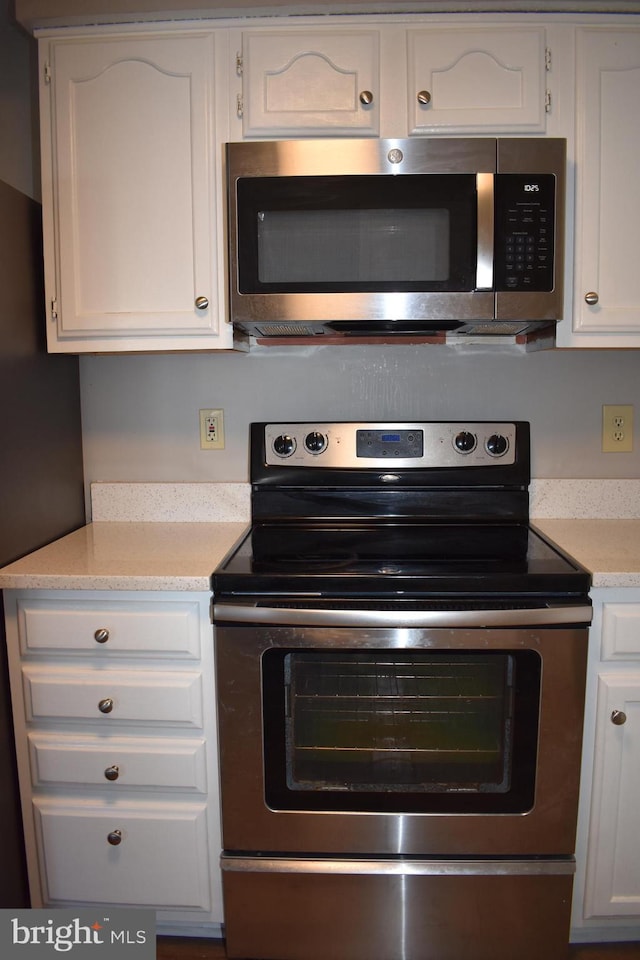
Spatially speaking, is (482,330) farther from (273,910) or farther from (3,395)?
(273,910)

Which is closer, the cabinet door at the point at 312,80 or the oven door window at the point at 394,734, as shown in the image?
the oven door window at the point at 394,734

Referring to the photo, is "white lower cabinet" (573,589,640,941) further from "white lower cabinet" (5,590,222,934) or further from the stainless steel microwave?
"white lower cabinet" (5,590,222,934)

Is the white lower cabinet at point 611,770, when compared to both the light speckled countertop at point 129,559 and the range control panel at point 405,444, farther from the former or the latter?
the light speckled countertop at point 129,559

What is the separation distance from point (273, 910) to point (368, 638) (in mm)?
658

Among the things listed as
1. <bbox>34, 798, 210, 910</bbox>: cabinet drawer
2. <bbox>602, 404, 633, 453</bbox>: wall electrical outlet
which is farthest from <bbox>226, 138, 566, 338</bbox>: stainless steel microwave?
<bbox>34, 798, 210, 910</bbox>: cabinet drawer

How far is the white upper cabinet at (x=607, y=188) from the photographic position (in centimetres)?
143

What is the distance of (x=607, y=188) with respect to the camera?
145 centimetres

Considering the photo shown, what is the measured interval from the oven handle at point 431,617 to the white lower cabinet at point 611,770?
10cm

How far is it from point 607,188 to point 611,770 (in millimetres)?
1301

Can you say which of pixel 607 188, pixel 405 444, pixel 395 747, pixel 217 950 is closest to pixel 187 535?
pixel 405 444

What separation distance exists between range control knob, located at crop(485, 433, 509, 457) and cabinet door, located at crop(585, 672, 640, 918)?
63cm

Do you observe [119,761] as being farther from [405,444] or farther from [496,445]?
[496,445]
